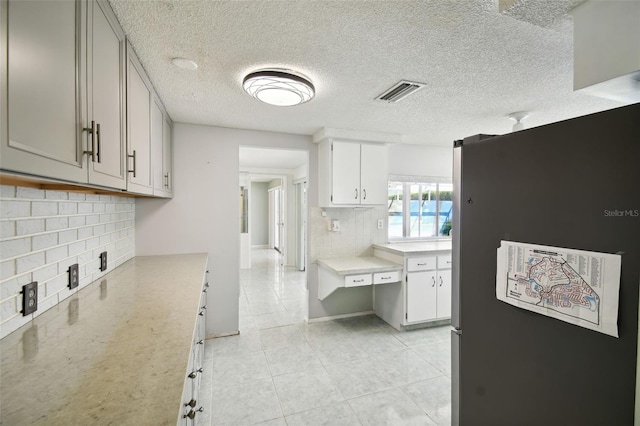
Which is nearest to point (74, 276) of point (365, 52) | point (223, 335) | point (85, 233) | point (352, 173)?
point (85, 233)

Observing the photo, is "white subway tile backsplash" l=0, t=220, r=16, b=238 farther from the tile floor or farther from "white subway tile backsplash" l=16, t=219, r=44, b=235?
the tile floor

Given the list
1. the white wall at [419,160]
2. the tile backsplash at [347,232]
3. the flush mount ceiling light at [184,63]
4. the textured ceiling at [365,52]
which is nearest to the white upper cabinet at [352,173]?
the tile backsplash at [347,232]

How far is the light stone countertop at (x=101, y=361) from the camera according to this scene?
0.74 meters

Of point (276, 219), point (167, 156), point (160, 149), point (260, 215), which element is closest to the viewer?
point (160, 149)

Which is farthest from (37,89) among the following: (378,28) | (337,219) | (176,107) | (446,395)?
(337,219)

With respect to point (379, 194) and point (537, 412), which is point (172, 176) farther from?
point (537, 412)

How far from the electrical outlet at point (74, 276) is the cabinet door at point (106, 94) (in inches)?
23.8

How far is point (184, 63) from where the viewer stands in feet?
5.65

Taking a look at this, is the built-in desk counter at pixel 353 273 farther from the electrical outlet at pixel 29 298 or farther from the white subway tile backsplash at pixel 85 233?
the electrical outlet at pixel 29 298

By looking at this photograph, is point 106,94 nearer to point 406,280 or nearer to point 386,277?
point 386,277

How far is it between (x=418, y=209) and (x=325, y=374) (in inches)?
106

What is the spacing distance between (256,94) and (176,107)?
985mm

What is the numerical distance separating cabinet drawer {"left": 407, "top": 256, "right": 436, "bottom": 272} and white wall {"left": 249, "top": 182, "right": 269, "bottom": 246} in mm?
7059

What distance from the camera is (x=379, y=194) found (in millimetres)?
3484
